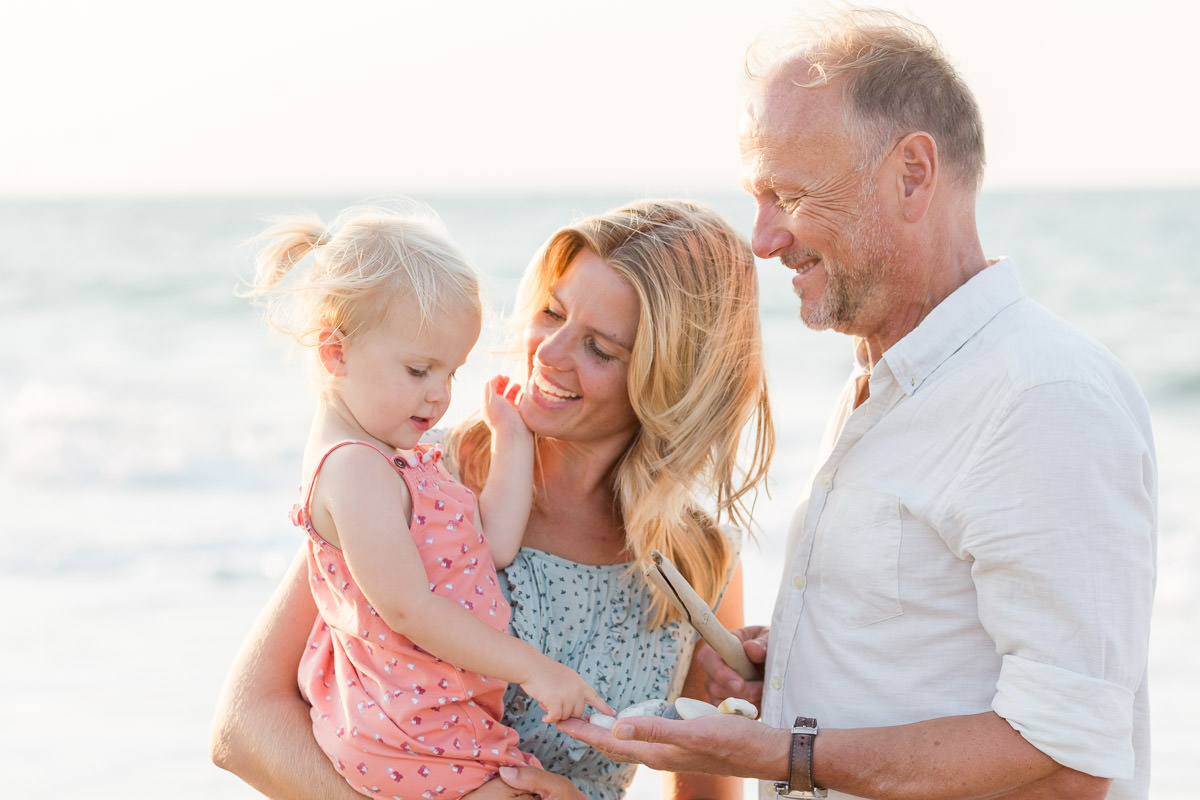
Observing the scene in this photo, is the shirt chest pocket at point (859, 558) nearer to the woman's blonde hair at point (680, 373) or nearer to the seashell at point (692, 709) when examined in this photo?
the seashell at point (692, 709)

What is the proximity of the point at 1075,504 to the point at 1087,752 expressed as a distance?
46cm

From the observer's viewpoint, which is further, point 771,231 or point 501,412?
point 501,412

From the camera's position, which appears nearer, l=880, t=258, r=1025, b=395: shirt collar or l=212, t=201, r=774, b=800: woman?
l=880, t=258, r=1025, b=395: shirt collar

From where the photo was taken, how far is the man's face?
2.46m

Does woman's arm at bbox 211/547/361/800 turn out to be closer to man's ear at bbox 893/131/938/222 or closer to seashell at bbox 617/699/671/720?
seashell at bbox 617/699/671/720

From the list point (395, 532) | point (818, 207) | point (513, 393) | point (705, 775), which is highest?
point (818, 207)

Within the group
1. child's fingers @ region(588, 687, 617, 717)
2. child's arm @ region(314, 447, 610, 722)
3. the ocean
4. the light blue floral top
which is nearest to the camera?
child's arm @ region(314, 447, 610, 722)

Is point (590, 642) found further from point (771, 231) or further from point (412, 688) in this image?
point (771, 231)

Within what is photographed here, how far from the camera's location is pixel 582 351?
2.91 meters

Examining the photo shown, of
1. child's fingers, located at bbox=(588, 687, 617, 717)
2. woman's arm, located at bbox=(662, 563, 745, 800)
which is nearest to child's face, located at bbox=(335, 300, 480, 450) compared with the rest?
child's fingers, located at bbox=(588, 687, 617, 717)

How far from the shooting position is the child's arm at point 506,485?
2736 mm

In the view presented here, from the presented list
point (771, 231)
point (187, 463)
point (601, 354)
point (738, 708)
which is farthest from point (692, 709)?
point (187, 463)

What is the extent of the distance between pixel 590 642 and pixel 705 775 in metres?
0.60

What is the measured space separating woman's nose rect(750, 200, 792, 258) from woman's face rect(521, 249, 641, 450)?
43 centimetres
